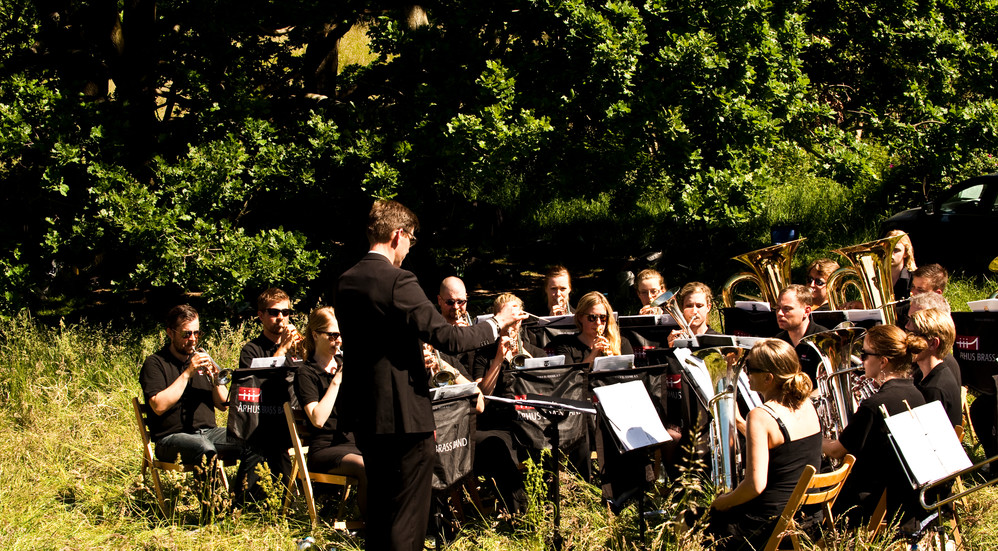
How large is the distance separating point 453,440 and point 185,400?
6.87ft

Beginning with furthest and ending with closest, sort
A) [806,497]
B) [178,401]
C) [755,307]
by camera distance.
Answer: [755,307]
[178,401]
[806,497]

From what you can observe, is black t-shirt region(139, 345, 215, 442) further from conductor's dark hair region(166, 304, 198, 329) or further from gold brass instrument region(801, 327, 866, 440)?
gold brass instrument region(801, 327, 866, 440)

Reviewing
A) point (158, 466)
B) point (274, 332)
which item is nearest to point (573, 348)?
point (274, 332)

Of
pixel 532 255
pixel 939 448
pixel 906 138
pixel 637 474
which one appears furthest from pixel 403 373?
pixel 532 255

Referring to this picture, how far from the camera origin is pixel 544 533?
424 centimetres

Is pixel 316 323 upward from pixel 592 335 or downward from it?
upward

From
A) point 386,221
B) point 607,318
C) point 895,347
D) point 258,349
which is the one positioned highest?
point 386,221

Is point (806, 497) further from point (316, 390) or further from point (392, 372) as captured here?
point (316, 390)

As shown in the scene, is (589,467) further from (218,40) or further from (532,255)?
(532,255)

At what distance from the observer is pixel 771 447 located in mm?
3539

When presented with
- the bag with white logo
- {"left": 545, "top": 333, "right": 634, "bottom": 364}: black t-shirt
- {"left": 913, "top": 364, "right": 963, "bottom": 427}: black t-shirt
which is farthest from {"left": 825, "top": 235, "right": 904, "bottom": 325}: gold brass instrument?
the bag with white logo

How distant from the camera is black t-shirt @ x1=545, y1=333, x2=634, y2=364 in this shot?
5.43m

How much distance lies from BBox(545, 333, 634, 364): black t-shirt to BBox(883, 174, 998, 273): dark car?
7349 mm

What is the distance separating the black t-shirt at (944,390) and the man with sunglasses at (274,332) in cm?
375
